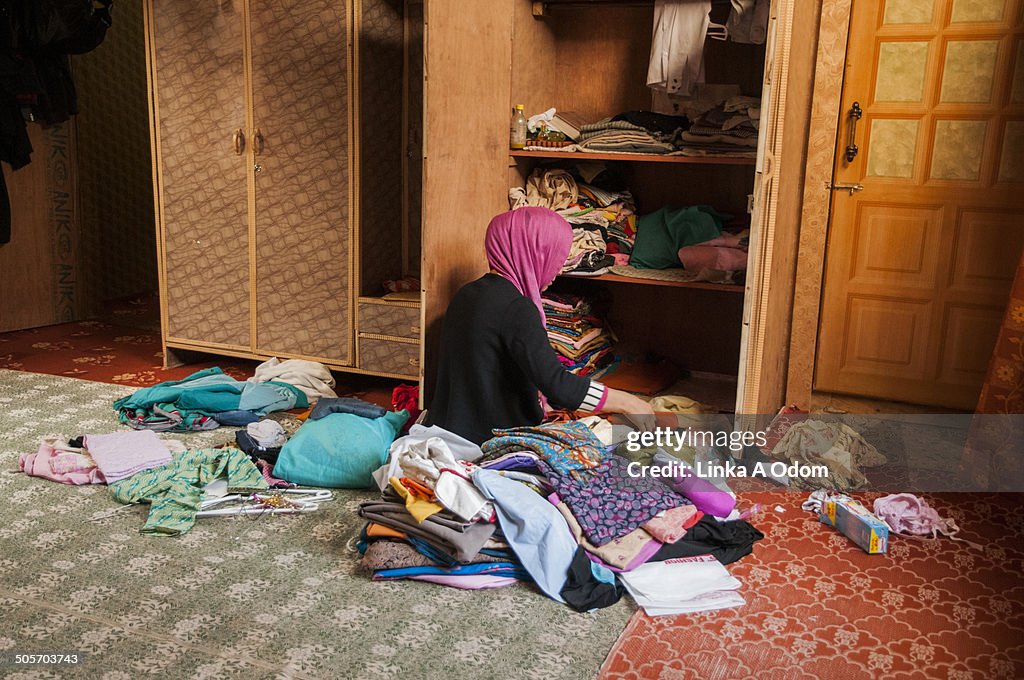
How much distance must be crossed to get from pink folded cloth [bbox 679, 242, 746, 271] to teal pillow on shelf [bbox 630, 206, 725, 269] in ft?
0.25

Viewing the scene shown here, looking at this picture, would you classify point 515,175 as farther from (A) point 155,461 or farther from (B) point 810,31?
(A) point 155,461

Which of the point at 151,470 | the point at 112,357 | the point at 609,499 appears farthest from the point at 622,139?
the point at 112,357

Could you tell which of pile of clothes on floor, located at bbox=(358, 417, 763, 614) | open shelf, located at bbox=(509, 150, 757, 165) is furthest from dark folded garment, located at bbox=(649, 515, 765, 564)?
open shelf, located at bbox=(509, 150, 757, 165)

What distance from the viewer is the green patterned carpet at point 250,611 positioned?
202 cm

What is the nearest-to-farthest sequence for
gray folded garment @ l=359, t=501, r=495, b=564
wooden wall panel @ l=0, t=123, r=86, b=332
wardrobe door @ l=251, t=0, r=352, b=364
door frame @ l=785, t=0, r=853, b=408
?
1. gray folded garment @ l=359, t=501, r=495, b=564
2. door frame @ l=785, t=0, r=853, b=408
3. wardrobe door @ l=251, t=0, r=352, b=364
4. wooden wall panel @ l=0, t=123, r=86, b=332

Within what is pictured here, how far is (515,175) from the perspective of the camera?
12.7 feet

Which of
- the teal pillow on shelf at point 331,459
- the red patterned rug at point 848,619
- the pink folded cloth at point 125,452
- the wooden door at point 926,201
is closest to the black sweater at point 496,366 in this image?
the teal pillow on shelf at point 331,459

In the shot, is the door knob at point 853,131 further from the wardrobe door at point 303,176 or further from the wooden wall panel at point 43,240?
the wooden wall panel at point 43,240

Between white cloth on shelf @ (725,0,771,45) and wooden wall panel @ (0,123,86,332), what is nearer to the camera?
white cloth on shelf @ (725,0,771,45)

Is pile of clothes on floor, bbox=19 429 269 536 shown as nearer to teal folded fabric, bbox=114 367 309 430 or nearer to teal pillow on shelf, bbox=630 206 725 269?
teal folded fabric, bbox=114 367 309 430

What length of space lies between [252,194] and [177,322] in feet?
2.80

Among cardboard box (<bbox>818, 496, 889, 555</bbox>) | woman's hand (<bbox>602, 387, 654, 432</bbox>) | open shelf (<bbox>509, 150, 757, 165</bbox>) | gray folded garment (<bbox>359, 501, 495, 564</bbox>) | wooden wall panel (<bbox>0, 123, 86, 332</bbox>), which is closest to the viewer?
gray folded garment (<bbox>359, 501, 495, 564</bbox>)

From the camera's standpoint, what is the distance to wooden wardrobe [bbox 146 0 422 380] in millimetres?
4074

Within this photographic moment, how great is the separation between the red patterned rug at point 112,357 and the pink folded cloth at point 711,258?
5.07 ft
